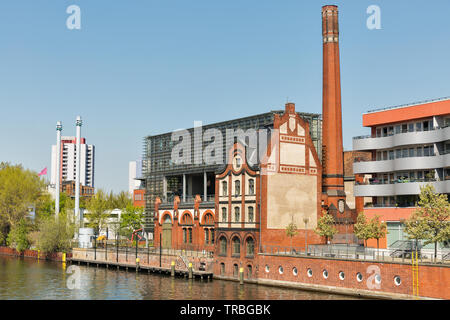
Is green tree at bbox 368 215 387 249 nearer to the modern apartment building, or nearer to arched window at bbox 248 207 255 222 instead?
the modern apartment building

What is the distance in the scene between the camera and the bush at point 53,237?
102 metres

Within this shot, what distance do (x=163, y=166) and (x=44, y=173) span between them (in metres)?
45.6

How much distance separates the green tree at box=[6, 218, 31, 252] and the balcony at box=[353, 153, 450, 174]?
68613mm

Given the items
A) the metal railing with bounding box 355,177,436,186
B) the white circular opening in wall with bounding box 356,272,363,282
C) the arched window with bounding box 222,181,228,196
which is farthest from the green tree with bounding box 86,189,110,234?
the white circular opening in wall with bounding box 356,272,363,282

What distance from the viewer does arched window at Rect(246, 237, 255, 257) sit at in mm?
68188

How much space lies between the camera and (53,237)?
4008 inches

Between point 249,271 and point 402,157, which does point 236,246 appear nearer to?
point 249,271

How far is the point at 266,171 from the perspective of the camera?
69000 mm

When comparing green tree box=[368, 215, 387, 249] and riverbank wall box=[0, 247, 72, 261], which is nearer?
green tree box=[368, 215, 387, 249]

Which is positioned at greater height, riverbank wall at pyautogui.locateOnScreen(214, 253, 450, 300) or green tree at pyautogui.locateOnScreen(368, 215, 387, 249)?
green tree at pyautogui.locateOnScreen(368, 215, 387, 249)

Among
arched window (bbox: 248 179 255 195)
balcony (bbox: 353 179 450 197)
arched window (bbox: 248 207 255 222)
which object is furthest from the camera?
arched window (bbox: 248 179 255 195)
